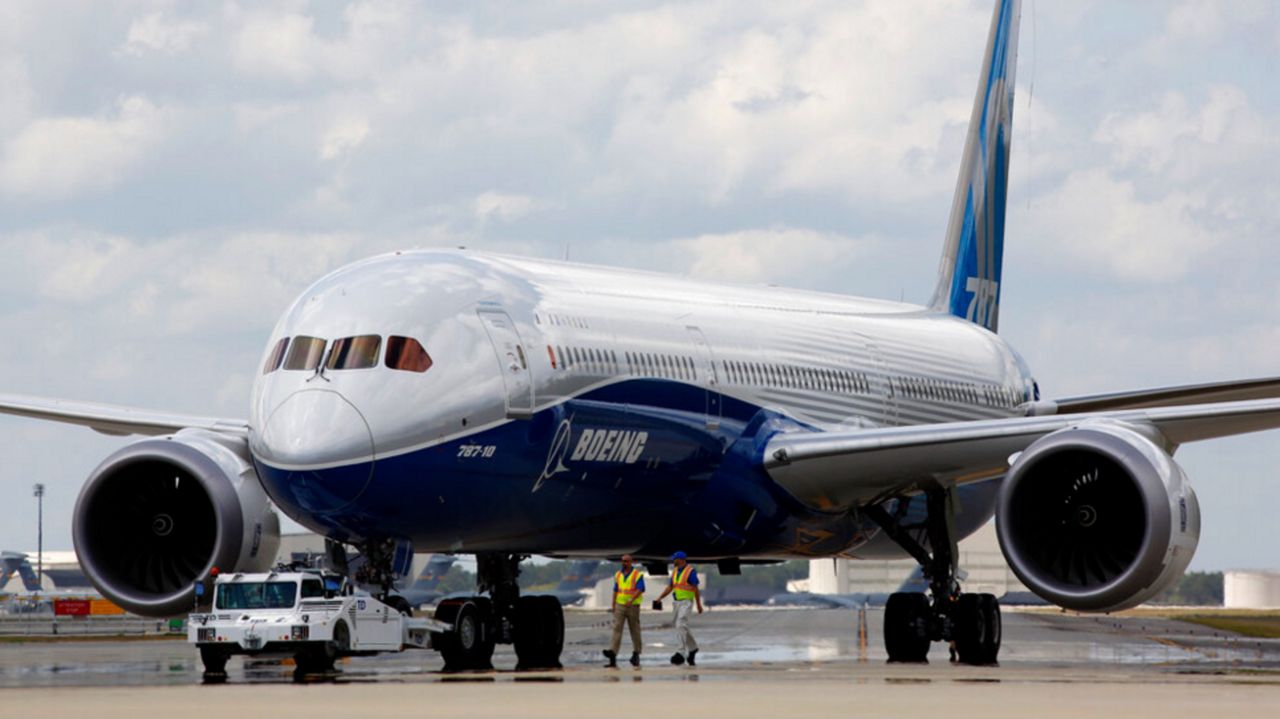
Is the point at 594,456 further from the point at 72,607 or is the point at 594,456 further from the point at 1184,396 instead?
the point at 72,607

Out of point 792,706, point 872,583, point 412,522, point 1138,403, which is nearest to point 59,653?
point 412,522

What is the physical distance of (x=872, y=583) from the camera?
363 feet

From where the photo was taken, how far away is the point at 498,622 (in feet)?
73.5

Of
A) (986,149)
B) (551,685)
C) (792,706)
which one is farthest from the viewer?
(986,149)

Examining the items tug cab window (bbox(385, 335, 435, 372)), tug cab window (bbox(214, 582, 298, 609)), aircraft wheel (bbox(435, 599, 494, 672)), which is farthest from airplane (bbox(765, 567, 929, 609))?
tug cab window (bbox(385, 335, 435, 372))

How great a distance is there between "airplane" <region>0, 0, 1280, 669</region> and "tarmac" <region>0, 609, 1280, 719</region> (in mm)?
1144

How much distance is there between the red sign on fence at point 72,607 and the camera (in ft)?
210

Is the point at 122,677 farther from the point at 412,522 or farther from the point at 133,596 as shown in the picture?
the point at 412,522

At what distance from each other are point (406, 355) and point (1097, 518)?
7402 millimetres

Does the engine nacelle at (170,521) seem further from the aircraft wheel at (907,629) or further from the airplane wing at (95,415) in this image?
the aircraft wheel at (907,629)

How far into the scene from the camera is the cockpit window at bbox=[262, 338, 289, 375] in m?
20.3

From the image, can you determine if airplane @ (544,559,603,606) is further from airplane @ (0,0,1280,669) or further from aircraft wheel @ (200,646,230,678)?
aircraft wheel @ (200,646,230,678)

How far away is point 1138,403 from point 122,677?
13493 mm

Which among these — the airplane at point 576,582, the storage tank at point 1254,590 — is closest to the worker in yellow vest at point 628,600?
the airplane at point 576,582
